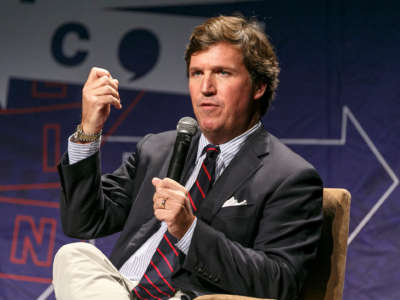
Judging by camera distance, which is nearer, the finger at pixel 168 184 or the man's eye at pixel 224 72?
the finger at pixel 168 184

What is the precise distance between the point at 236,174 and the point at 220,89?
256 mm

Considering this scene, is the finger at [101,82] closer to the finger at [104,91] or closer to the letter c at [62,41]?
the finger at [104,91]

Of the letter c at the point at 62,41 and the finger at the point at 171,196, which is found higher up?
the letter c at the point at 62,41

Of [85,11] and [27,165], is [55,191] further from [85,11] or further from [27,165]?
[85,11]

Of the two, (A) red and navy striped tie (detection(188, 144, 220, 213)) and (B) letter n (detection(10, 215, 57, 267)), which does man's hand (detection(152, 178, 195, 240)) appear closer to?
(A) red and navy striped tie (detection(188, 144, 220, 213))

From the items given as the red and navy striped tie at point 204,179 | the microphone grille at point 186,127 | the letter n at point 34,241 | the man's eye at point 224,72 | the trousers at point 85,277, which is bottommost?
the letter n at point 34,241

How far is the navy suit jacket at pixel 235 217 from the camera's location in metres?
1.48

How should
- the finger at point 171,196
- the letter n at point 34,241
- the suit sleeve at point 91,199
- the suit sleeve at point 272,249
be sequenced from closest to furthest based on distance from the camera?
the finger at point 171,196
the suit sleeve at point 272,249
the suit sleeve at point 91,199
the letter n at point 34,241

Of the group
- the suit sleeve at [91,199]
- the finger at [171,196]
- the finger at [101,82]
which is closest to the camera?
the finger at [171,196]

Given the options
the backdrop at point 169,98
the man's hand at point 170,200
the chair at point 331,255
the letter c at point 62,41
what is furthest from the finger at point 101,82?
the letter c at point 62,41

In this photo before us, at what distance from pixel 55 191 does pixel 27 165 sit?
0.22m

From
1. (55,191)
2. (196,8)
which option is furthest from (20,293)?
(196,8)

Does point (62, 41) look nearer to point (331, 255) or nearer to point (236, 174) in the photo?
point (236, 174)

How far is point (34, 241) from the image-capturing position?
3.24m
